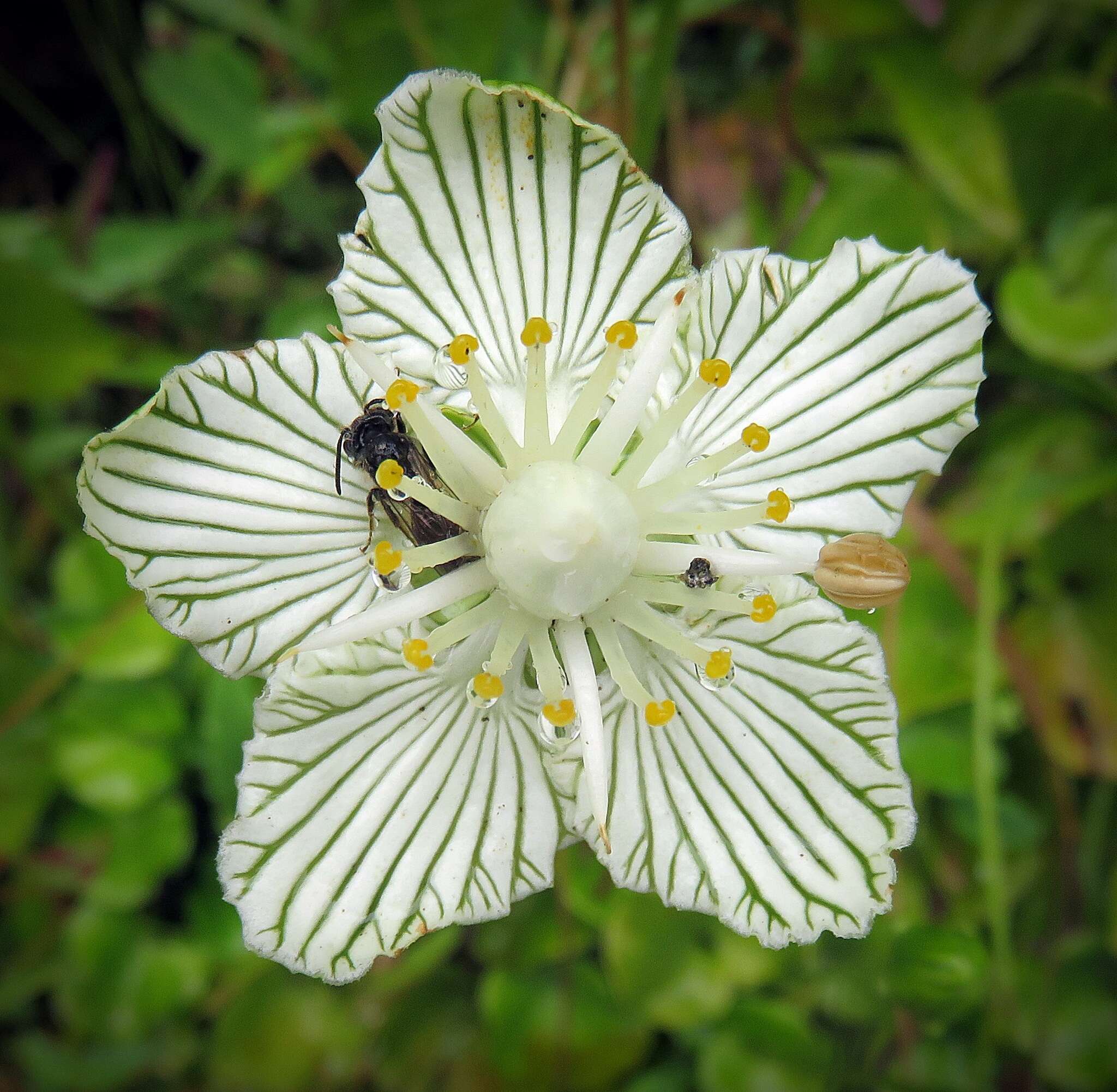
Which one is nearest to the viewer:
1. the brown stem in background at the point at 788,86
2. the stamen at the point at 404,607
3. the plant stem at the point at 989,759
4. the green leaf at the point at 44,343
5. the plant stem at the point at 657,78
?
the stamen at the point at 404,607

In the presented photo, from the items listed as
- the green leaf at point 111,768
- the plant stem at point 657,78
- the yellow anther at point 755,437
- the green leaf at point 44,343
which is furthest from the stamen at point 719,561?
the green leaf at point 44,343

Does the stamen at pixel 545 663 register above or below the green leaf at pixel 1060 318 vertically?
below

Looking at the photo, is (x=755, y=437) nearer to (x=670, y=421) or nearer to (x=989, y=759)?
(x=670, y=421)

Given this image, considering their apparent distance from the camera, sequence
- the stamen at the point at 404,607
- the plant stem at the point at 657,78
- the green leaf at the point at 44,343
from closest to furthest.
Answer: the stamen at the point at 404,607
the plant stem at the point at 657,78
the green leaf at the point at 44,343

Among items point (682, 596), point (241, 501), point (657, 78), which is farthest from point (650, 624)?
point (657, 78)

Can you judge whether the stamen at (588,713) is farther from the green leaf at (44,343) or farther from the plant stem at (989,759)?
the green leaf at (44,343)

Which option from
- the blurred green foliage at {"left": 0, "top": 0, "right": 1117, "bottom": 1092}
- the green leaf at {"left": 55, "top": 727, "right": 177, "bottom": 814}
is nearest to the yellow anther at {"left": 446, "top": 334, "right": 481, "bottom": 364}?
the blurred green foliage at {"left": 0, "top": 0, "right": 1117, "bottom": 1092}

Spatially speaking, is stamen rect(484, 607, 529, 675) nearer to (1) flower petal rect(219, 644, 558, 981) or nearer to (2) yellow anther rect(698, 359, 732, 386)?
(1) flower petal rect(219, 644, 558, 981)
